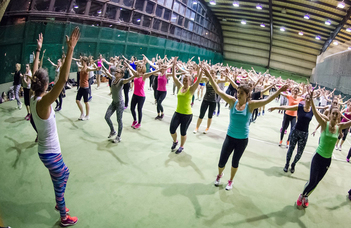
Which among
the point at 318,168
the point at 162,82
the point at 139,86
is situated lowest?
the point at 318,168

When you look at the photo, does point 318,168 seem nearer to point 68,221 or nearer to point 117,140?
point 68,221

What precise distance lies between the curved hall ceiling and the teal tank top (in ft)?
54.7

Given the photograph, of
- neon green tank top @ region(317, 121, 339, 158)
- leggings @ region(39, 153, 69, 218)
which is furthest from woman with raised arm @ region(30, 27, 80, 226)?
neon green tank top @ region(317, 121, 339, 158)

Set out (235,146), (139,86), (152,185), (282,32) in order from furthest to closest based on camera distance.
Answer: (282,32), (139,86), (152,185), (235,146)

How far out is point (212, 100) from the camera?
6.18m

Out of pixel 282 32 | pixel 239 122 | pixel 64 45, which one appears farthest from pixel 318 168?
pixel 282 32

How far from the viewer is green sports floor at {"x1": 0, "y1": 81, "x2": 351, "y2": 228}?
10.1 ft

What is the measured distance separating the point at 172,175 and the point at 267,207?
1711 mm

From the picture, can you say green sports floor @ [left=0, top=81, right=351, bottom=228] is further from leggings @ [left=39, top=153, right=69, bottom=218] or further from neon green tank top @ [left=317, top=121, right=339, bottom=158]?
neon green tank top @ [left=317, top=121, right=339, bottom=158]

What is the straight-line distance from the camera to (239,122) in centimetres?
338

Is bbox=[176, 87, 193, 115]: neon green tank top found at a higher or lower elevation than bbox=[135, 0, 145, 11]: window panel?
lower

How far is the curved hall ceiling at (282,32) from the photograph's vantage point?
1892 cm

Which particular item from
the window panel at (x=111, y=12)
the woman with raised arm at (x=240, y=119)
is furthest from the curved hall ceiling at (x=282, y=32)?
the woman with raised arm at (x=240, y=119)

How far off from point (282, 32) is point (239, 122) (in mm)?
28775
